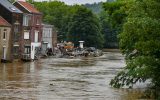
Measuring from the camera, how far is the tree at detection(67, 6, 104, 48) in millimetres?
134250

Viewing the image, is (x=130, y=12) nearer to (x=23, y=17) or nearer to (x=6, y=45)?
(x=6, y=45)

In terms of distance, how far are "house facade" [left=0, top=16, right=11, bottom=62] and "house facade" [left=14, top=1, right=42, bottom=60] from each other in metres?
4.03

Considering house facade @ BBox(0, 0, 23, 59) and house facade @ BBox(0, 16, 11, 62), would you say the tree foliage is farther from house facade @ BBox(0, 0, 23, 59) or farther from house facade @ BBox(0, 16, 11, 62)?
house facade @ BBox(0, 16, 11, 62)

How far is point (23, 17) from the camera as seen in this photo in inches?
Result: 3371

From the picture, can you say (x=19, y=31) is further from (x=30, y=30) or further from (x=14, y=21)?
(x=30, y=30)

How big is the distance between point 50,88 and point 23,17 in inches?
1889

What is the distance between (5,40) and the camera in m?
78.4

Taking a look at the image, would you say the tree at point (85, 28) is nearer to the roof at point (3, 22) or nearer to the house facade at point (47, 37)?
the house facade at point (47, 37)

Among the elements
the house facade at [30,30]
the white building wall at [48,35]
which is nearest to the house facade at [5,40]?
the house facade at [30,30]

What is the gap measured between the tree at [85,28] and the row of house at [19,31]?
39277mm

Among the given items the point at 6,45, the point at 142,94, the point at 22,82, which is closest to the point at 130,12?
the point at 142,94

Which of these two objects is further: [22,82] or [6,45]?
[6,45]

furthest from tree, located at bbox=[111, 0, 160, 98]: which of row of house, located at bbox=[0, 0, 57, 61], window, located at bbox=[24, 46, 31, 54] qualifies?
window, located at bbox=[24, 46, 31, 54]

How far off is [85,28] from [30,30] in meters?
46.9
